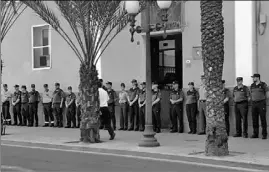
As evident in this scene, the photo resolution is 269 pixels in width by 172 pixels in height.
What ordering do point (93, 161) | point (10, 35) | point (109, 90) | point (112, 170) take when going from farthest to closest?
point (10, 35) → point (109, 90) → point (93, 161) → point (112, 170)

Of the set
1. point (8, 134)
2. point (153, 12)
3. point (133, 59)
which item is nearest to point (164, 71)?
point (133, 59)

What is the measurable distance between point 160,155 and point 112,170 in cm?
232

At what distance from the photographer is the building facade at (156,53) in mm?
15609

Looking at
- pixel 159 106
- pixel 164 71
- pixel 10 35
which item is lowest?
pixel 159 106

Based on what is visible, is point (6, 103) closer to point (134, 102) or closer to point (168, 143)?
point (134, 102)

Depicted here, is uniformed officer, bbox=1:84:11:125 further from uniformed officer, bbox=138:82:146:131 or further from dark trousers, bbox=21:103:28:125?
uniformed officer, bbox=138:82:146:131

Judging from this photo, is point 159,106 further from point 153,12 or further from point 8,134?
point 8,134

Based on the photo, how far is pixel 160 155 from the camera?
11.5 m

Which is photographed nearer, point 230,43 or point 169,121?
point 230,43

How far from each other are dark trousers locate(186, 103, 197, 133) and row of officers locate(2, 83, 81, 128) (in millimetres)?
5210

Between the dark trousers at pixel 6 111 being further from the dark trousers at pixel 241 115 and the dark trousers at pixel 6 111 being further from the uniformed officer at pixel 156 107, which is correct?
the dark trousers at pixel 241 115

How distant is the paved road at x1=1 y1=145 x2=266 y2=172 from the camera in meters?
9.60

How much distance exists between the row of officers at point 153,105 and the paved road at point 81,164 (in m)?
3.20

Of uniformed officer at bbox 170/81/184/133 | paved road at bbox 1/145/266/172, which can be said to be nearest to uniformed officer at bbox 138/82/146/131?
uniformed officer at bbox 170/81/184/133
